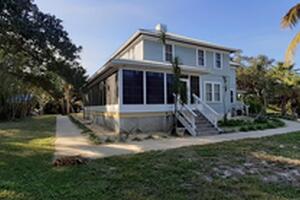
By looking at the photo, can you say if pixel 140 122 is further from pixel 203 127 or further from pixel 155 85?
pixel 203 127

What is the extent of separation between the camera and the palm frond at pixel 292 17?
42.6 feet

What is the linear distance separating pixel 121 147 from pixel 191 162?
351 cm

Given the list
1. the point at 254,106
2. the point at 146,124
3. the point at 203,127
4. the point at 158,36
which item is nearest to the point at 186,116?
the point at 203,127

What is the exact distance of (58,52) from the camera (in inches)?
455

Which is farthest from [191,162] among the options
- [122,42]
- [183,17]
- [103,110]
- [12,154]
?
[122,42]

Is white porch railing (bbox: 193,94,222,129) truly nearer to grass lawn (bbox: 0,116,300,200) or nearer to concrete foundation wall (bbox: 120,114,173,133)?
concrete foundation wall (bbox: 120,114,173,133)

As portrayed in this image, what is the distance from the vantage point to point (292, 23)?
13.0 metres

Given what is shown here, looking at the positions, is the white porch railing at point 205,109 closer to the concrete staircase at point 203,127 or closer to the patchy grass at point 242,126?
the concrete staircase at point 203,127

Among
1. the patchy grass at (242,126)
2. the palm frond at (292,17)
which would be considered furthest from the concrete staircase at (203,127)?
the palm frond at (292,17)

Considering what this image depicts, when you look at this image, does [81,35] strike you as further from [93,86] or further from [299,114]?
[299,114]

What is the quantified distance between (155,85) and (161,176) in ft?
32.0

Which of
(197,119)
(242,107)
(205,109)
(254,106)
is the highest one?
(254,106)

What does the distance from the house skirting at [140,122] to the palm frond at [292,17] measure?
773 centimetres

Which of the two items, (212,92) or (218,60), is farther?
(218,60)
